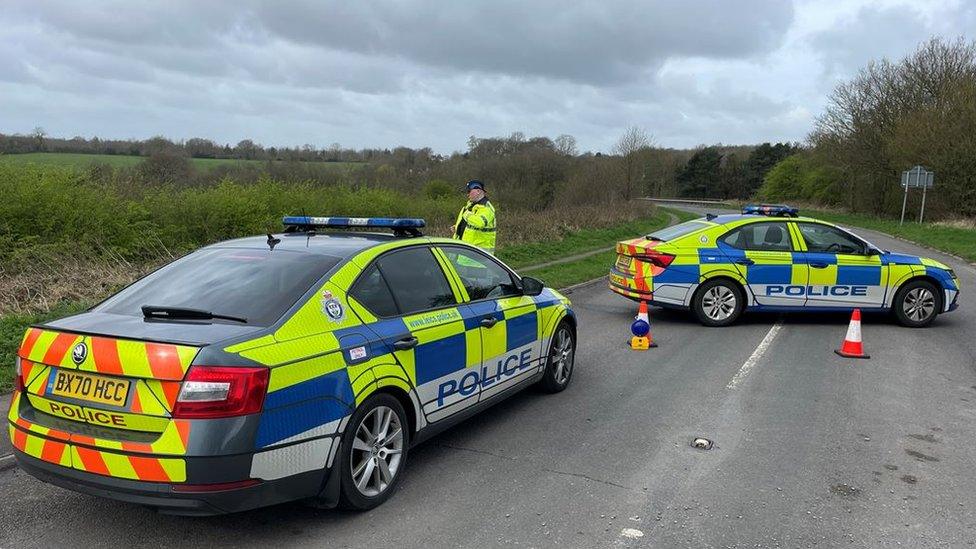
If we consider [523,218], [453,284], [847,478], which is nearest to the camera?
[847,478]

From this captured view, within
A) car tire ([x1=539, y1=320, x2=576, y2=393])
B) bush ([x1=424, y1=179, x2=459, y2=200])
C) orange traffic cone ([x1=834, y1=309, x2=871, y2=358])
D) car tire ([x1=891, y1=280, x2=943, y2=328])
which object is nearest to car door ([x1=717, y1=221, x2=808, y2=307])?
car tire ([x1=891, y1=280, x2=943, y2=328])

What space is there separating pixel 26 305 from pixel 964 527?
30.8 ft

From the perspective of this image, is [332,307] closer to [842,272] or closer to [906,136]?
[842,272]

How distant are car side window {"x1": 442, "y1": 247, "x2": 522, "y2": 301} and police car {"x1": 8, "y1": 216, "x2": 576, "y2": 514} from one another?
0.25 meters

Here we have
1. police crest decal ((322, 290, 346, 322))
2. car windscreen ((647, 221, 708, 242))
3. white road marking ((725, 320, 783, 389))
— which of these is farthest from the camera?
car windscreen ((647, 221, 708, 242))

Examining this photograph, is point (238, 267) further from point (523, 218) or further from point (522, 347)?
point (523, 218)

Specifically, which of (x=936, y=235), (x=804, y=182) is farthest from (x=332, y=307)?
(x=804, y=182)

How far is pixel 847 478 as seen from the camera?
4250 mm

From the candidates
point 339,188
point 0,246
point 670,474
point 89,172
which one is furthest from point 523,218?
point 670,474

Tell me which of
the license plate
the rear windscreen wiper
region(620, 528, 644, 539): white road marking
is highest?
the rear windscreen wiper

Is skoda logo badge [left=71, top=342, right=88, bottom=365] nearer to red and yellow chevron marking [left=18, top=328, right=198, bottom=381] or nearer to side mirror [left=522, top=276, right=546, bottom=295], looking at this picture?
red and yellow chevron marking [left=18, top=328, right=198, bottom=381]

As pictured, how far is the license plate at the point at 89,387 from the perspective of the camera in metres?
3.07

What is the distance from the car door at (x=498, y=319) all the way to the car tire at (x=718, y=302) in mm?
4351

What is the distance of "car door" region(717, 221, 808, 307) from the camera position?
361 inches
